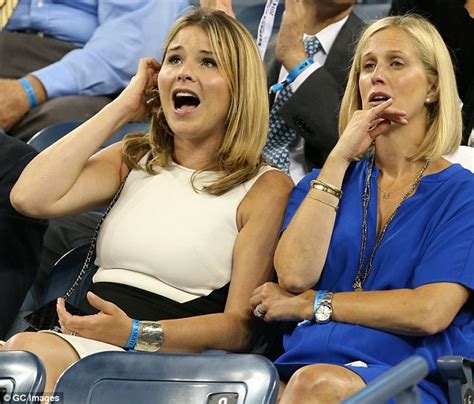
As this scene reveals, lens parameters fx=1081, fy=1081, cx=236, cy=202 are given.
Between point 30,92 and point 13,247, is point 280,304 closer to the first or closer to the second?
point 13,247

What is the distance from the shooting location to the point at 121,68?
4.16 m

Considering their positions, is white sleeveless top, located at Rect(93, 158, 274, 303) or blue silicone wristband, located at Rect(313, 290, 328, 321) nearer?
blue silicone wristband, located at Rect(313, 290, 328, 321)

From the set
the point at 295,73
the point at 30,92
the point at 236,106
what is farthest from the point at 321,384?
the point at 30,92

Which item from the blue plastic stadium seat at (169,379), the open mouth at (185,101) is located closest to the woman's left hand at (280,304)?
the blue plastic stadium seat at (169,379)

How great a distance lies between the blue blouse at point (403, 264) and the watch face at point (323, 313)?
0.02 metres

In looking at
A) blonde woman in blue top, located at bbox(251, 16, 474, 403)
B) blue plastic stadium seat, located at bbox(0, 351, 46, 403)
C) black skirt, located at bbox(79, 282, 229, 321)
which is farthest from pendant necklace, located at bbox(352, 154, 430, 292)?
blue plastic stadium seat, located at bbox(0, 351, 46, 403)

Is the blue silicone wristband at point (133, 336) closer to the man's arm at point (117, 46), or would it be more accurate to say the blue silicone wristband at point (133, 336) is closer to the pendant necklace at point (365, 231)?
the pendant necklace at point (365, 231)

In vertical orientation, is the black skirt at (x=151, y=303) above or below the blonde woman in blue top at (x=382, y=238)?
below

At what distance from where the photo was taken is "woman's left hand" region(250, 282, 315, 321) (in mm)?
2377

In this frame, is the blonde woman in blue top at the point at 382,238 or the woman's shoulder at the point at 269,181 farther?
the woman's shoulder at the point at 269,181

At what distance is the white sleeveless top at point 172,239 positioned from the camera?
2572mm

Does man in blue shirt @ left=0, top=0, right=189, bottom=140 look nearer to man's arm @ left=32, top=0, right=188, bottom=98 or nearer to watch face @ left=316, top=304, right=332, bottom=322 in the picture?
man's arm @ left=32, top=0, right=188, bottom=98

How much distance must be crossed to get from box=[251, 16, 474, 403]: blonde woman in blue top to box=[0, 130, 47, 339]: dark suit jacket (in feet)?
2.27

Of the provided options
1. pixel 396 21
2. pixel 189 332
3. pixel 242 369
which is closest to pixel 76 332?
pixel 189 332
